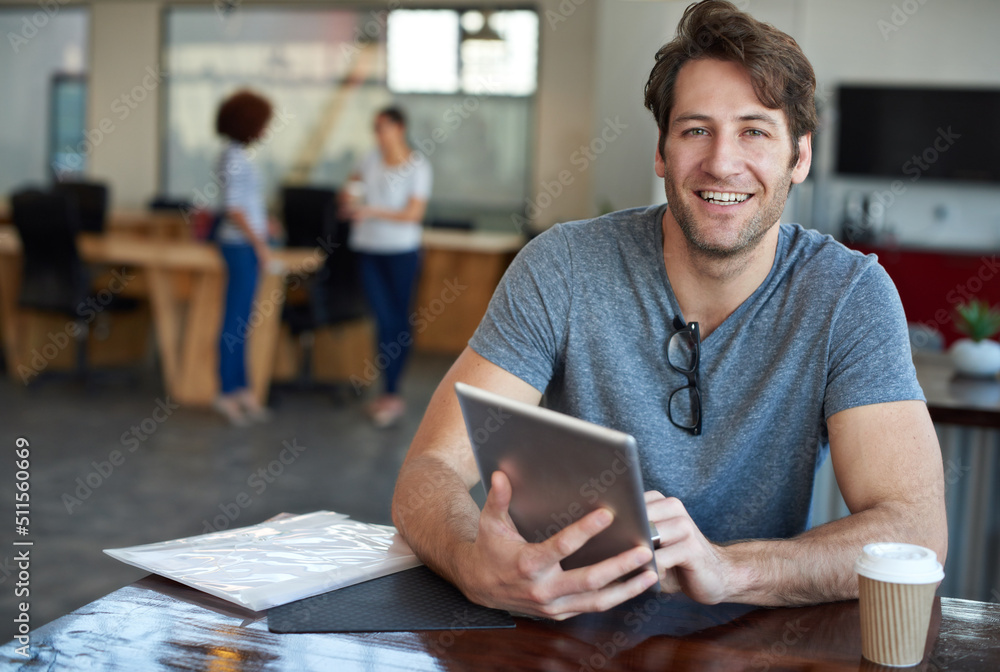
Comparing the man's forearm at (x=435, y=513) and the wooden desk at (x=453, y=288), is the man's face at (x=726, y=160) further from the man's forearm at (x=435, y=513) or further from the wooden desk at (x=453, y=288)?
the wooden desk at (x=453, y=288)

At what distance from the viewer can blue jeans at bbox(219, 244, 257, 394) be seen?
15.9ft

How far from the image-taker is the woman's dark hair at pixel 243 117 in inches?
181

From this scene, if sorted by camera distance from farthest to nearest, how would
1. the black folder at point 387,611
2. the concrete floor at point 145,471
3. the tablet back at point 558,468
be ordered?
the concrete floor at point 145,471
the black folder at point 387,611
the tablet back at point 558,468

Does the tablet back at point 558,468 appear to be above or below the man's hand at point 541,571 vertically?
above

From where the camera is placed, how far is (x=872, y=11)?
23.4ft

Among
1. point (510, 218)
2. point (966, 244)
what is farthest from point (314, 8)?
point (966, 244)

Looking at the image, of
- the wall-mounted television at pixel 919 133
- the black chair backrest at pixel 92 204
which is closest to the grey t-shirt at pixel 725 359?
the wall-mounted television at pixel 919 133

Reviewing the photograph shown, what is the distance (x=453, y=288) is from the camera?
734 centimetres

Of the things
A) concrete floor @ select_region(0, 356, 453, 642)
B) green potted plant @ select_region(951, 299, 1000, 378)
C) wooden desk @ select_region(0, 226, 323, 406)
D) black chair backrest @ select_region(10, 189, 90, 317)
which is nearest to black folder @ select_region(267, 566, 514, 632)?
concrete floor @ select_region(0, 356, 453, 642)

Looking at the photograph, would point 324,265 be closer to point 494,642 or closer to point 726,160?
point 726,160

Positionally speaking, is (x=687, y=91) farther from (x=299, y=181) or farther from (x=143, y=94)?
(x=143, y=94)


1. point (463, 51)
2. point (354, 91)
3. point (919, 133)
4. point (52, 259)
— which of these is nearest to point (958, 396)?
point (52, 259)

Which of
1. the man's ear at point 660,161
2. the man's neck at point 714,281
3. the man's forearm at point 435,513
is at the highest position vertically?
the man's ear at point 660,161

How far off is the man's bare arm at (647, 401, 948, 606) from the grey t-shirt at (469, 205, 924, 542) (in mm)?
52
